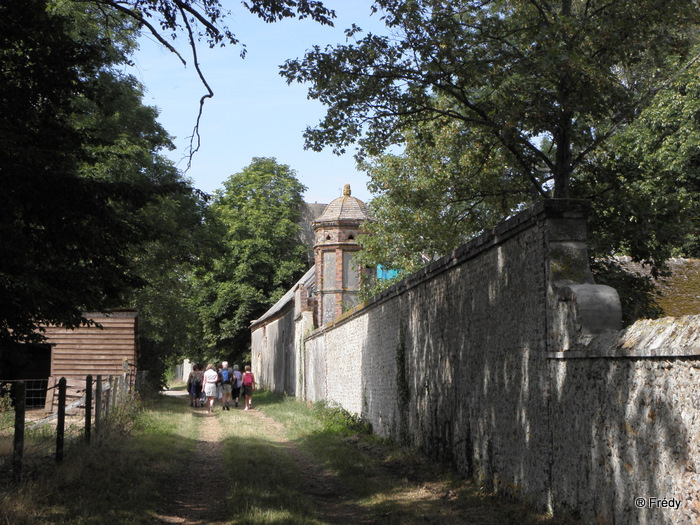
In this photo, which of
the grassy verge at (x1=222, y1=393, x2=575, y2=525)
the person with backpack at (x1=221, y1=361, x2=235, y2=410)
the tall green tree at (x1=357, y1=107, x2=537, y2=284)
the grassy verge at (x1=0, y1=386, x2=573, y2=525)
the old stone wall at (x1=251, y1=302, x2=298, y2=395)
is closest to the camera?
the grassy verge at (x1=0, y1=386, x2=573, y2=525)

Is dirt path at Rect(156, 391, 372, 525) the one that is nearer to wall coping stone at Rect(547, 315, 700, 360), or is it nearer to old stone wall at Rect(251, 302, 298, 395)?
wall coping stone at Rect(547, 315, 700, 360)

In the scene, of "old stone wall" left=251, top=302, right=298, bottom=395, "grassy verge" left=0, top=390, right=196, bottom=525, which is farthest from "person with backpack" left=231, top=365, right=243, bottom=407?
"grassy verge" left=0, top=390, right=196, bottom=525

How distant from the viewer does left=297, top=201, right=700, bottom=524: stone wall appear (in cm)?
514

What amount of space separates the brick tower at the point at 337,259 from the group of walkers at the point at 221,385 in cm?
399

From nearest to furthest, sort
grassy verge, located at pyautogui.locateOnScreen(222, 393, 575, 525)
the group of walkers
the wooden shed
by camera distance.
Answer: grassy verge, located at pyautogui.locateOnScreen(222, 393, 575, 525) → the wooden shed → the group of walkers

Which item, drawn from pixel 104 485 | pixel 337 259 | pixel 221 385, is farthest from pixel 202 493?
pixel 337 259

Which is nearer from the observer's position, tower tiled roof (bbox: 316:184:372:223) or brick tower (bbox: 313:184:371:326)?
brick tower (bbox: 313:184:371:326)

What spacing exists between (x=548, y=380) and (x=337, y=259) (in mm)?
23050

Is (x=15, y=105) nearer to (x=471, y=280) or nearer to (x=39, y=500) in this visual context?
(x=39, y=500)

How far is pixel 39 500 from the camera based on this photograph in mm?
7785

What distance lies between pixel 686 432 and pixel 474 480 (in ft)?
16.2

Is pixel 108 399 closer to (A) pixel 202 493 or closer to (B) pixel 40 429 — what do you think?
(B) pixel 40 429

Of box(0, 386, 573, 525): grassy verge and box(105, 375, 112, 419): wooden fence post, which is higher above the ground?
box(105, 375, 112, 419): wooden fence post

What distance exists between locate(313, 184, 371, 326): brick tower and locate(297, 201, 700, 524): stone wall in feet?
53.7
